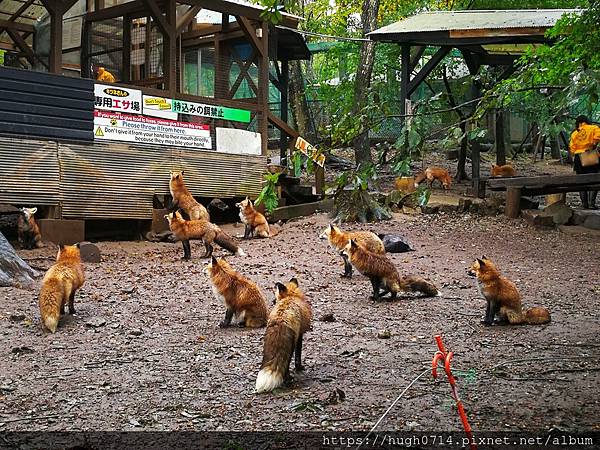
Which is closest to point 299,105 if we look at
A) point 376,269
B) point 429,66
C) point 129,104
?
point 429,66

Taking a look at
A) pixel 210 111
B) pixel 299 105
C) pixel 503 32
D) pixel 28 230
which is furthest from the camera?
pixel 299 105

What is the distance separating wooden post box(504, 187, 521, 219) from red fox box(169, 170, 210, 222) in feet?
22.8

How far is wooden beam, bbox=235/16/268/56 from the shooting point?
16984 millimetres

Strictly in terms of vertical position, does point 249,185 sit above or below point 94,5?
below

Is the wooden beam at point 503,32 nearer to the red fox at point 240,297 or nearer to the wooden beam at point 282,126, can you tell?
the wooden beam at point 282,126

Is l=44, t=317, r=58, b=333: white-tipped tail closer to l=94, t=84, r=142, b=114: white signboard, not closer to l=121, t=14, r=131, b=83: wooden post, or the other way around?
l=94, t=84, r=142, b=114: white signboard

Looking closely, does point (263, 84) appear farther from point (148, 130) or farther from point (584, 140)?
point (584, 140)

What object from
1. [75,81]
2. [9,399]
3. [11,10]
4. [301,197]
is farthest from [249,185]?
[9,399]

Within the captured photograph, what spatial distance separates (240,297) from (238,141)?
9698mm

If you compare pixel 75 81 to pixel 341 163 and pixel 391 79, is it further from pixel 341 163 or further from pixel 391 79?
pixel 391 79

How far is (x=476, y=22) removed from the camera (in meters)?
17.8

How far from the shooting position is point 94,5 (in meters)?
18.0

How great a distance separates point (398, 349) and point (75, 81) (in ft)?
31.2

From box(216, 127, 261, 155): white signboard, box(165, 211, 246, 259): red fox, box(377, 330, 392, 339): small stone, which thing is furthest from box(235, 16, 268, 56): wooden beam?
box(377, 330, 392, 339): small stone
